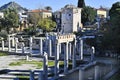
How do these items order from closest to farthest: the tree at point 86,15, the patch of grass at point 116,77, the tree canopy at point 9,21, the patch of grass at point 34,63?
the patch of grass at point 116,77 < the patch of grass at point 34,63 < the tree canopy at point 9,21 < the tree at point 86,15

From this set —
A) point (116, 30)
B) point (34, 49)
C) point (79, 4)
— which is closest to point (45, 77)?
point (116, 30)

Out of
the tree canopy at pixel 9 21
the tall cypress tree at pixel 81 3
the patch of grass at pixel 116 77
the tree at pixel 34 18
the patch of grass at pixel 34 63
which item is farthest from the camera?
the tree at pixel 34 18

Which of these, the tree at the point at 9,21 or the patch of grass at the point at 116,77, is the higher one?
the tree at the point at 9,21

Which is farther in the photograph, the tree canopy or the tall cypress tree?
the tall cypress tree

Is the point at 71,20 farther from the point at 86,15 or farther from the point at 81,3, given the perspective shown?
the point at 81,3

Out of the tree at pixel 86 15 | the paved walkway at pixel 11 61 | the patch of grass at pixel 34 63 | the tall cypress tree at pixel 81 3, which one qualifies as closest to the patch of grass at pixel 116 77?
the paved walkway at pixel 11 61

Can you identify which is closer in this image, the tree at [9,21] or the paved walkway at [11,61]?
the paved walkway at [11,61]

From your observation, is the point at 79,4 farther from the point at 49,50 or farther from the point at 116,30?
the point at 116,30

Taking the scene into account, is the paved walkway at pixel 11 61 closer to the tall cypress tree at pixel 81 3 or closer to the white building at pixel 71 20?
the white building at pixel 71 20

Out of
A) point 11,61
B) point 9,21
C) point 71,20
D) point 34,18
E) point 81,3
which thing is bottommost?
point 11,61

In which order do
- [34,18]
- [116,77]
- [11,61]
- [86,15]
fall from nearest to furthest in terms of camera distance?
[116,77] → [11,61] → [86,15] → [34,18]

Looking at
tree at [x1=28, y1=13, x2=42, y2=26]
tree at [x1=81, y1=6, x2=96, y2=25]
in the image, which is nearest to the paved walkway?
tree at [x1=81, y1=6, x2=96, y2=25]

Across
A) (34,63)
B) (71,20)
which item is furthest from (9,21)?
(34,63)

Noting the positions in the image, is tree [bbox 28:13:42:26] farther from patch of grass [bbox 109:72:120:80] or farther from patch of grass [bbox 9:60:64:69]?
patch of grass [bbox 109:72:120:80]
